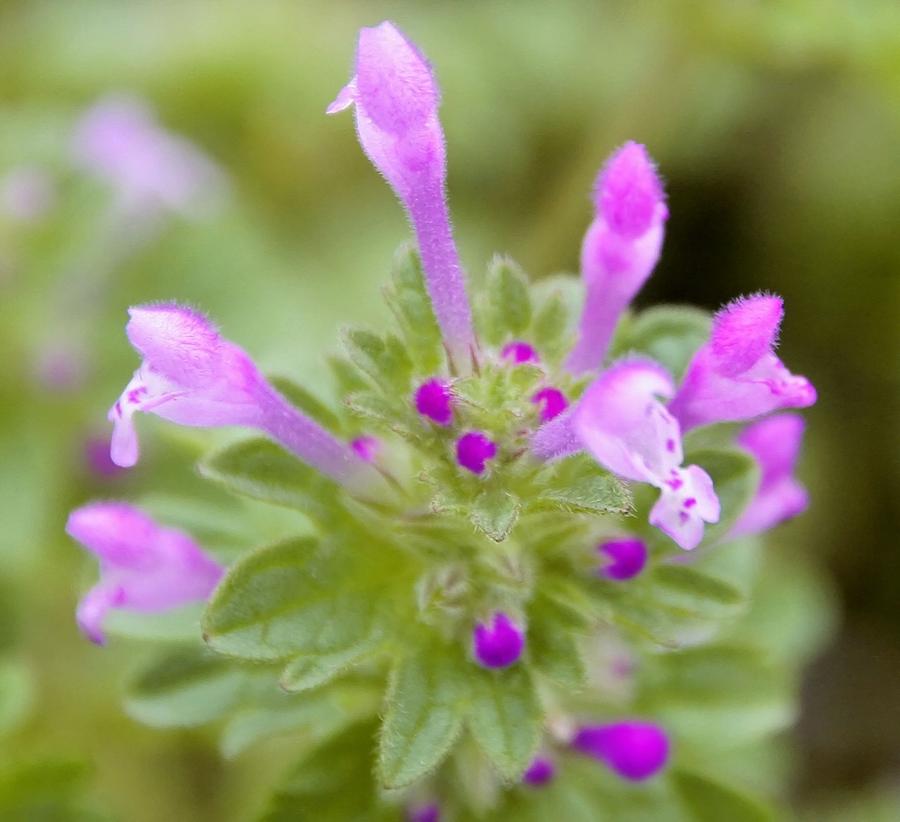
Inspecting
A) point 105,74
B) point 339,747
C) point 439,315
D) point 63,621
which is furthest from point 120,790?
point 105,74

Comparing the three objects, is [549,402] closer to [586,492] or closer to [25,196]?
[586,492]

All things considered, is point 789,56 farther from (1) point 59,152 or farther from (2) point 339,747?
(2) point 339,747

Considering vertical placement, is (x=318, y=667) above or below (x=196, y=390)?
below

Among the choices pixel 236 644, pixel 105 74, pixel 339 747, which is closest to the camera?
pixel 236 644

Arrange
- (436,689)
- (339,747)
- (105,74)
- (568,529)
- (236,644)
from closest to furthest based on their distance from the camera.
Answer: (236,644), (436,689), (568,529), (339,747), (105,74)

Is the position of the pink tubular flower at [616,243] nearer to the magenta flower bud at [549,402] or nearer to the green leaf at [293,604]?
the magenta flower bud at [549,402]

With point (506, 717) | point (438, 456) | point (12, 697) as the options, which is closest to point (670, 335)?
point (438, 456)

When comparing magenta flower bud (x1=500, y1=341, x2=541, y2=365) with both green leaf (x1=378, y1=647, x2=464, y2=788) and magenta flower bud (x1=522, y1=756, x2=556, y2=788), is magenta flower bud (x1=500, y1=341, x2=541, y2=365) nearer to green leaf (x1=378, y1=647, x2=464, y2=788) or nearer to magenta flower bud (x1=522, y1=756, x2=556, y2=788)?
green leaf (x1=378, y1=647, x2=464, y2=788)
